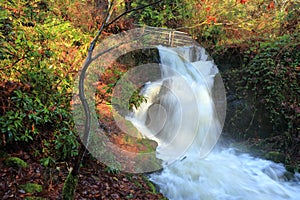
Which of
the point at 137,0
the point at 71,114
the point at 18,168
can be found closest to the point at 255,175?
the point at 71,114

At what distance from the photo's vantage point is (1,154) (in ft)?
11.5

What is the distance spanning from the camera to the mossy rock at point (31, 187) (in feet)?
10.1

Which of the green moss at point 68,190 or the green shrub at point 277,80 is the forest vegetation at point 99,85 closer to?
the green shrub at point 277,80

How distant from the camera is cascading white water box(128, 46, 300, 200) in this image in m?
5.19

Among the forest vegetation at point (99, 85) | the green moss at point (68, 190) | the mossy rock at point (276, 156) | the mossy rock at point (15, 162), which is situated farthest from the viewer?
the mossy rock at point (276, 156)

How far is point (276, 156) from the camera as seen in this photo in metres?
6.36

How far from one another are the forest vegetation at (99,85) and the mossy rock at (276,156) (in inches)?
0.9

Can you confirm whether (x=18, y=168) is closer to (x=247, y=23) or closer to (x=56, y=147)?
(x=56, y=147)

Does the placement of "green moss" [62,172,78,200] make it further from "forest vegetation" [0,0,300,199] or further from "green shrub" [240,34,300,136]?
"green shrub" [240,34,300,136]

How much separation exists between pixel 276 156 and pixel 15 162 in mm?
6059

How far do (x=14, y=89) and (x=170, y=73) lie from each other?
6.87 m

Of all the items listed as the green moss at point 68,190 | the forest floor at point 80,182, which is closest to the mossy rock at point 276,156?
the forest floor at point 80,182

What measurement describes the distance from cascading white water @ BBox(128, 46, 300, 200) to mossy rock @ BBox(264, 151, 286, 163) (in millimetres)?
178

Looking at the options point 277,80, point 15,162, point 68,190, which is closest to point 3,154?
point 15,162
